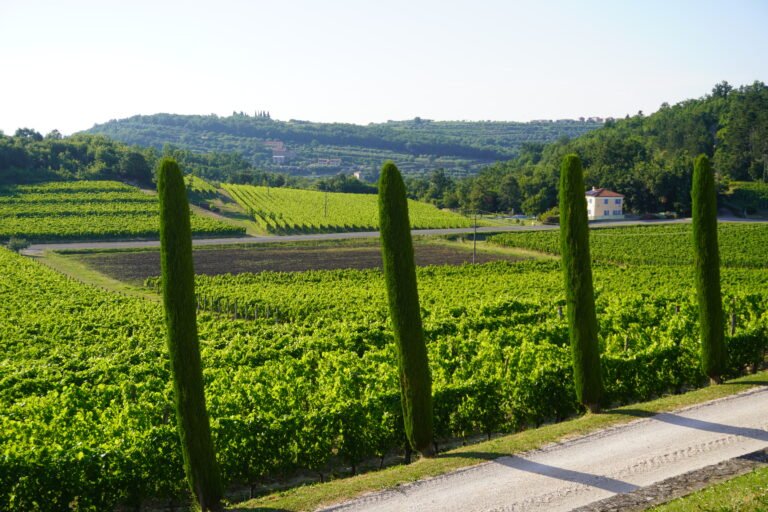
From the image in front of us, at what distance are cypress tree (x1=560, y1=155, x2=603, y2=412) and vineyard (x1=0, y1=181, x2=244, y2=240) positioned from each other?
7396 centimetres

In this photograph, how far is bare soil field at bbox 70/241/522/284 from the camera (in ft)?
214

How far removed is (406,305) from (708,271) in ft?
36.2

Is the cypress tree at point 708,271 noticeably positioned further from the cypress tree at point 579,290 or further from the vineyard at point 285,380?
the cypress tree at point 579,290

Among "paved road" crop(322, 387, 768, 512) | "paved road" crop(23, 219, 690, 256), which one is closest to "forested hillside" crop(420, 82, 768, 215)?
"paved road" crop(23, 219, 690, 256)

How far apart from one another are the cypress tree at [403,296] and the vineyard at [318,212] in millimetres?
77879

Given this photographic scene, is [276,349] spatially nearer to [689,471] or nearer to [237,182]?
[689,471]

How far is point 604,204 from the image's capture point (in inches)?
4151

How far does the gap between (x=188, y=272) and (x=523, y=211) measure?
108m

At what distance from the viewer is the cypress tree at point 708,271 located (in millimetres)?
22547

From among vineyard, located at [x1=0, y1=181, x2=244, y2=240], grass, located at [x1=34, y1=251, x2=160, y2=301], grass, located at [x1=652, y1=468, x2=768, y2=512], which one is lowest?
grass, located at [x1=652, y1=468, x2=768, y2=512]

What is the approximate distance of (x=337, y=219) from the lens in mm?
103875

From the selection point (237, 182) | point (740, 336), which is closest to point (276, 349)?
point (740, 336)

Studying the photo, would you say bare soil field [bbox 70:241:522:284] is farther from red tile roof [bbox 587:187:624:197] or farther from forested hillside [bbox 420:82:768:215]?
forested hillside [bbox 420:82:768:215]

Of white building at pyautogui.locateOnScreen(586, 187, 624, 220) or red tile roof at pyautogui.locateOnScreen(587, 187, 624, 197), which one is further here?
red tile roof at pyautogui.locateOnScreen(587, 187, 624, 197)
